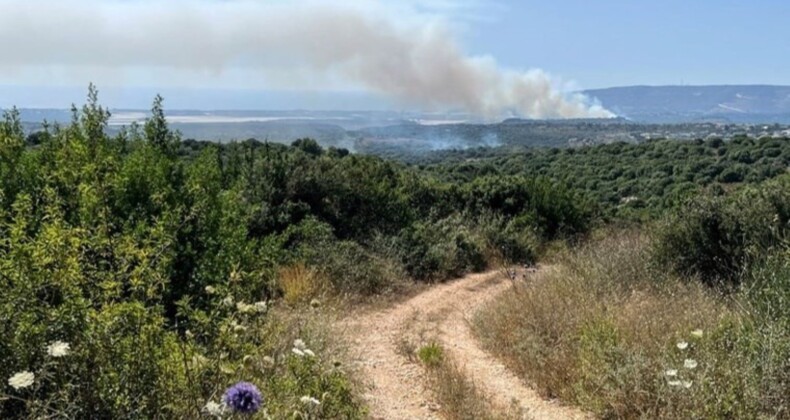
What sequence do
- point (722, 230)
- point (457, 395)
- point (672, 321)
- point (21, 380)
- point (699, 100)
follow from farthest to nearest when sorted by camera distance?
point (699, 100)
point (722, 230)
point (672, 321)
point (457, 395)
point (21, 380)

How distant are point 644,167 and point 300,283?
32.3 m

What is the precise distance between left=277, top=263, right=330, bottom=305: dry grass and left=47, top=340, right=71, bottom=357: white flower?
551 centimetres

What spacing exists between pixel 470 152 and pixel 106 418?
5519 cm

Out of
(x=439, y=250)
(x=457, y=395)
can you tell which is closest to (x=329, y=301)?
(x=457, y=395)

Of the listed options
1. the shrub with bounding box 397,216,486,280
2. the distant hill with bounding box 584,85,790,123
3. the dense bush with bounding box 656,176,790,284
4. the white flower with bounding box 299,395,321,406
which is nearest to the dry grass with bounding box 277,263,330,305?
the shrub with bounding box 397,216,486,280

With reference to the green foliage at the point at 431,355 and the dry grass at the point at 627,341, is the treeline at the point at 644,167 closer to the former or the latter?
the dry grass at the point at 627,341

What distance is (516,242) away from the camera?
48.3ft

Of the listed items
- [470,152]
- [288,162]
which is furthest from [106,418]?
[470,152]

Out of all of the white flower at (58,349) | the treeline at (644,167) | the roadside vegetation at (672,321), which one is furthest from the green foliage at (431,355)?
the treeline at (644,167)

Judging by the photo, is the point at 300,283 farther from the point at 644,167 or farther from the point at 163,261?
the point at 644,167

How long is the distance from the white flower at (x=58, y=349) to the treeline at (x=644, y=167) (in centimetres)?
2400

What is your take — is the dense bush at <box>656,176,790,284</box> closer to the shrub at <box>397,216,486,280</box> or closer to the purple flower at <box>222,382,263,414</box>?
the shrub at <box>397,216,486,280</box>

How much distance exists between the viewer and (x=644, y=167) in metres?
37.2

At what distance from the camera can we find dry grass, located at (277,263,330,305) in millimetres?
8523
